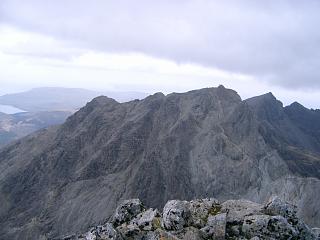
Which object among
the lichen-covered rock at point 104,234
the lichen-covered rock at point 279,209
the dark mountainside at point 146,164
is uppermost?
the lichen-covered rock at point 279,209

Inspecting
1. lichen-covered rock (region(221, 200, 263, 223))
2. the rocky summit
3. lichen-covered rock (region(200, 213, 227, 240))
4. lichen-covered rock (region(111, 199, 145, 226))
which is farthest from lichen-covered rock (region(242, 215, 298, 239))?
lichen-covered rock (region(111, 199, 145, 226))

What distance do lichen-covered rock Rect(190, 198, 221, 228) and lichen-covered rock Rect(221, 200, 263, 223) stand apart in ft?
2.15

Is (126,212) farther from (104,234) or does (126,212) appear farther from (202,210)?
(202,210)

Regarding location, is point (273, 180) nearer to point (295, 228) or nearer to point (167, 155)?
point (167, 155)

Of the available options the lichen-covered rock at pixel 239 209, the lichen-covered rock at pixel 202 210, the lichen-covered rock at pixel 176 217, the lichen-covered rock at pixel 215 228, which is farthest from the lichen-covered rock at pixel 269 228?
the lichen-covered rock at pixel 176 217

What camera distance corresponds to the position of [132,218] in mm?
36875

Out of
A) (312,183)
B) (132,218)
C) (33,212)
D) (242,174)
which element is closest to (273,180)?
(242,174)

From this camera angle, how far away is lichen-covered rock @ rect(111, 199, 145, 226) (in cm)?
3700

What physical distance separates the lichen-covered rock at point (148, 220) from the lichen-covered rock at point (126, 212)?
1048 millimetres

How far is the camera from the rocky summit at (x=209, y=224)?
32656 millimetres

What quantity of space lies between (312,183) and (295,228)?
344 ft

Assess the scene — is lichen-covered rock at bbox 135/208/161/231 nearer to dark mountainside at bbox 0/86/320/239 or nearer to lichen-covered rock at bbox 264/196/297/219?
lichen-covered rock at bbox 264/196/297/219

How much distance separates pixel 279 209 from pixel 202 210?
5474 millimetres

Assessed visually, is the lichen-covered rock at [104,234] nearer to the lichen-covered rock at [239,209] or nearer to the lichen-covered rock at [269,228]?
the lichen-covered rock at [239,209]
